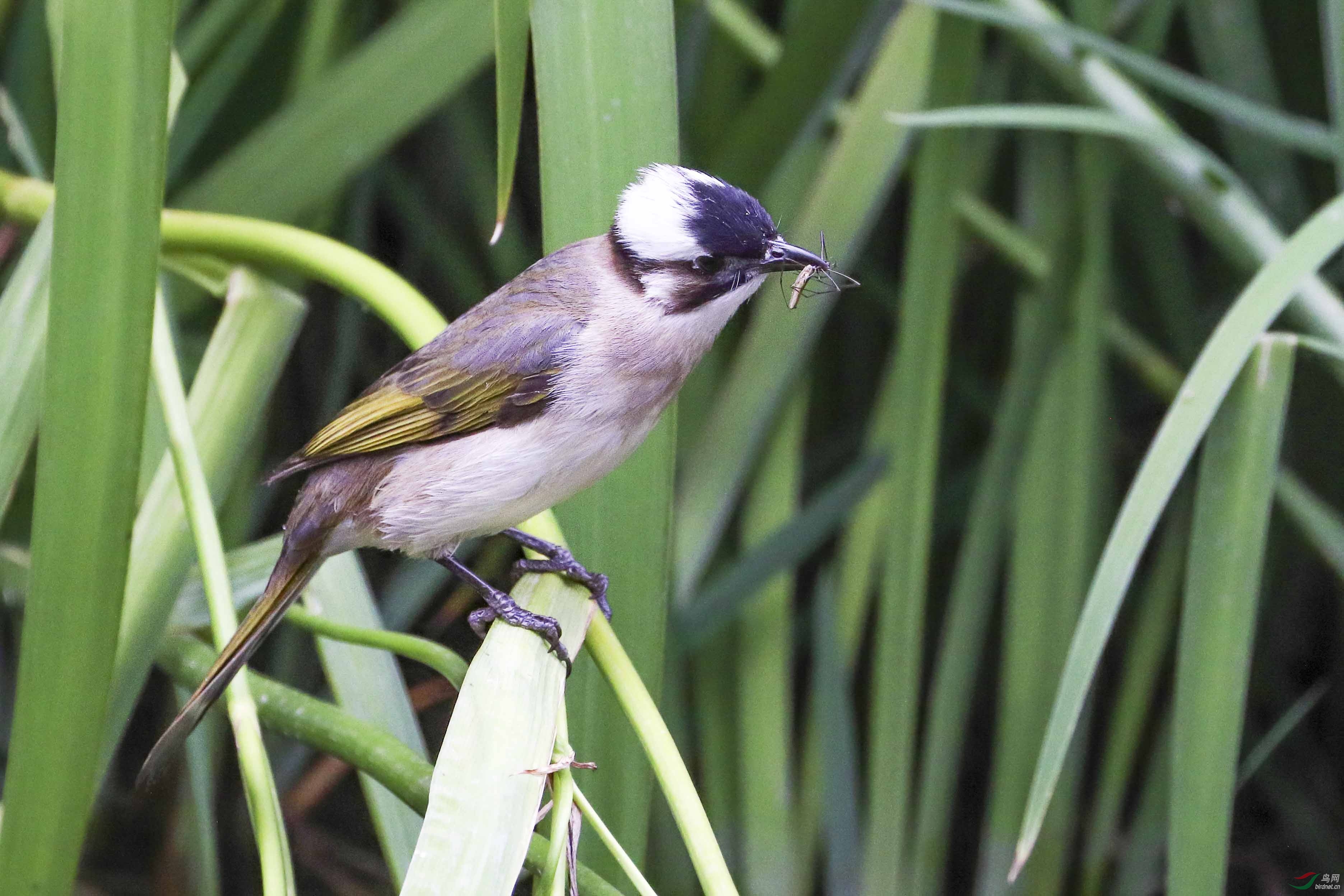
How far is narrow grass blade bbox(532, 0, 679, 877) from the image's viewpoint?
3.65 feet

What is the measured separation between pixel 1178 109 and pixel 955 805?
1396 mm

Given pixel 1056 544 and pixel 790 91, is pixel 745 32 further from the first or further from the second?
pixel 1056 544

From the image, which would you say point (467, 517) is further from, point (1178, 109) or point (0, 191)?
point (1178, 109)

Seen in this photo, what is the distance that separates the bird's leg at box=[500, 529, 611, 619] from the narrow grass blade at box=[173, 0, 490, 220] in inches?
25.0

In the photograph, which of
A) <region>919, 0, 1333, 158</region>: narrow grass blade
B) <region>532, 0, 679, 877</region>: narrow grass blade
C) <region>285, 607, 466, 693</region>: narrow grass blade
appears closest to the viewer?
<region>285, 607, 466, 693</region>: narrow grass blade

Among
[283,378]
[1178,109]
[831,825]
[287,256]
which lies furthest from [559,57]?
[1178,109]

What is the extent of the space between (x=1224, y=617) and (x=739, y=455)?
0.75m

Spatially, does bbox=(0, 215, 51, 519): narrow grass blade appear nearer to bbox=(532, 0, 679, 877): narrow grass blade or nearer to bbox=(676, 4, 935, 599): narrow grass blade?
bbox=(532, 0, 679, 877): narrow grass blade

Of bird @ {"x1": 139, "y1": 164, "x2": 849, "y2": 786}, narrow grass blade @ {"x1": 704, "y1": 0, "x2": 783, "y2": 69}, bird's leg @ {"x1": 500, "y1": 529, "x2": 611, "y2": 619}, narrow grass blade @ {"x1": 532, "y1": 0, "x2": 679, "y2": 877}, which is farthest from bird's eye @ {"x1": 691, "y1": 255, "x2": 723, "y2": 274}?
narrow grass blade @ {"x1": 704, "y1": 0, "x2": 783, "y2": 69}

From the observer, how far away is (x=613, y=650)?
0.98m

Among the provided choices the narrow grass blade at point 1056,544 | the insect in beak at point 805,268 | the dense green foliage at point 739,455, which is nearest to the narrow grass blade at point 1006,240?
the dense green foliage at point 739,455

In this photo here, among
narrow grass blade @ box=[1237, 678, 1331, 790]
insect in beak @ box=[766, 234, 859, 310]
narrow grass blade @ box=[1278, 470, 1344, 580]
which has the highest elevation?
insect in beak @ box=[766, 234, 859, 310]

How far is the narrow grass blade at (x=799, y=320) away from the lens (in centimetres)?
174

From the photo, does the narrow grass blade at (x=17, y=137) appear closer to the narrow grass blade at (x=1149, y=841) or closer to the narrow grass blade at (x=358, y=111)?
the narrow grass blade at (x=358, y=111)
